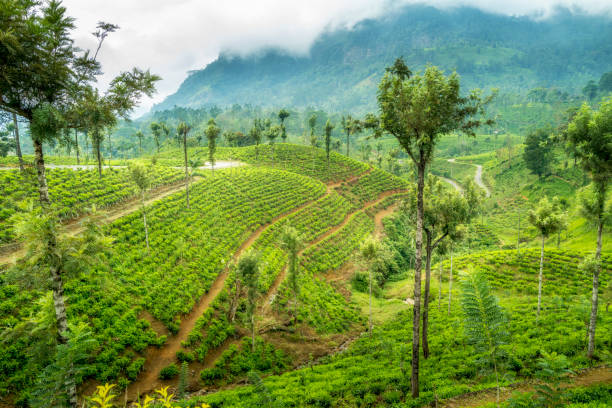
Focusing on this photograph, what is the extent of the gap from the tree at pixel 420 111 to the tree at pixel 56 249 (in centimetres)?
1283

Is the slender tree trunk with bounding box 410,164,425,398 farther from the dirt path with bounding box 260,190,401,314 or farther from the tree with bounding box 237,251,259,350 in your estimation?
the dirt path with bounding box 260,190,401,314

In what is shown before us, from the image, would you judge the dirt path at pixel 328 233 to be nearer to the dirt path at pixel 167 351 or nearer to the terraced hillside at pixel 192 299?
the terraced hillside at pixel 192 299

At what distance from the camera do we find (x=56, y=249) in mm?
9969

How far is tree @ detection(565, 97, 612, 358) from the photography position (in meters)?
12.5

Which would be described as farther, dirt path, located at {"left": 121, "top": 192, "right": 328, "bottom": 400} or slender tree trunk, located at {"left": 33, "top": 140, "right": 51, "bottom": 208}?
dirt path, located at {"left": 121, "top": 192, "right": 328, "bottom": 400}

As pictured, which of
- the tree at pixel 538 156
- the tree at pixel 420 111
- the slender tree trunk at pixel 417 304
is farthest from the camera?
the tree at pixel 538 156

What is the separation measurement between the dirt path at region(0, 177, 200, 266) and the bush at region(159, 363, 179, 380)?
31.6 feet

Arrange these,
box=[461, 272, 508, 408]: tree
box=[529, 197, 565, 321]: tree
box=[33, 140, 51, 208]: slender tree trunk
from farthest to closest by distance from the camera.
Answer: box=[529, 197, 565, 321]: tree → box=[33, 140, 51, 208]: slender tree trunk → box=[461, 272, 508, 408]: tree

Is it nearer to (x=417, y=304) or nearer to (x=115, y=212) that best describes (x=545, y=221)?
(x=417, y=304)

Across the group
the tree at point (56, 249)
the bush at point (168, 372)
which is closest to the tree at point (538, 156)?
the bush at point (168, 372)

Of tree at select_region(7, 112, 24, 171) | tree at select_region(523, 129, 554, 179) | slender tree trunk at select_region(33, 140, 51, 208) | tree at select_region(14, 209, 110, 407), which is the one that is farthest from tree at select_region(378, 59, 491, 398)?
tree at select_region(523, 129, 554, 179)

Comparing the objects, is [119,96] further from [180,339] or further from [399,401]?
[399,401]

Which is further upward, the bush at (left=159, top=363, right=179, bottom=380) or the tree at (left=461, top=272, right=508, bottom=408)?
the tree at (left=461, top=272, right=508, bottom=408)

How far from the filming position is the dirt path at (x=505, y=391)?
11.1m
